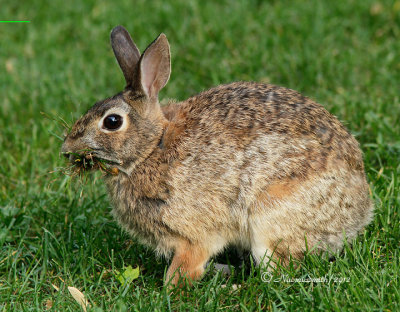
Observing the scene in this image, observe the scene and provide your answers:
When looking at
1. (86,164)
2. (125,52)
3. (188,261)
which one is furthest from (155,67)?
(188,261)

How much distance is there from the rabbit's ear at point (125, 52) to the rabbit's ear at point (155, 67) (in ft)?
0.41

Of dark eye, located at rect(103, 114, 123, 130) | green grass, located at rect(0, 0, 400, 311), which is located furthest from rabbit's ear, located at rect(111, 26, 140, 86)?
green grass, located at rect(0, 0, 400, 311)

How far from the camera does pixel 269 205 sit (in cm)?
417

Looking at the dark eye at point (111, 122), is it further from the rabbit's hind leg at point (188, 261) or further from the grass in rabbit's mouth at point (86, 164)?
the rabbit's hind leg at point (188, 261)

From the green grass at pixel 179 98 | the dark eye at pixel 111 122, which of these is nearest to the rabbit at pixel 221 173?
the dark eye at pixel 111 122

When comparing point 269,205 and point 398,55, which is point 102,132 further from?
point 398,55

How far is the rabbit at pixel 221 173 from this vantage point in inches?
165

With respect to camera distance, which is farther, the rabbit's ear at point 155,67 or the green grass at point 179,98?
the rabbit's ear at point 155,67

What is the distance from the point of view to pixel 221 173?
4.26 metres

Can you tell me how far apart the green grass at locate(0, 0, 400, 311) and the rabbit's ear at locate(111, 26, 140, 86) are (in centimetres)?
86

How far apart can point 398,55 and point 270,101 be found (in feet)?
9.86

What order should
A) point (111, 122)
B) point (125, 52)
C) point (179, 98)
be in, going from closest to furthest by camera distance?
point (111, 122), point (125, 52), point (179, 98)

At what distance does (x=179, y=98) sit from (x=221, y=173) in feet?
7.98

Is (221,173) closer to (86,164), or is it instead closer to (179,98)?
(86,164)
